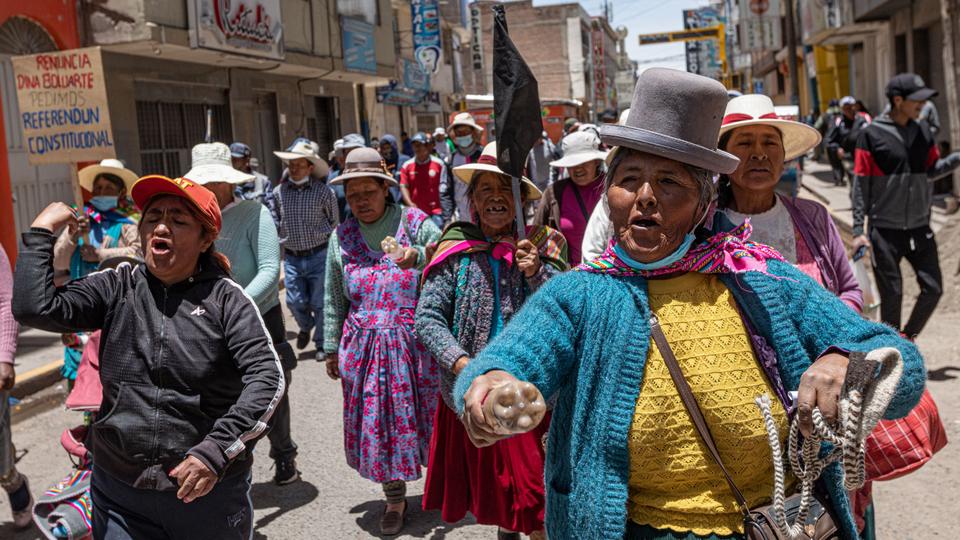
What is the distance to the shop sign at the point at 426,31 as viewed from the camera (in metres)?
31.2

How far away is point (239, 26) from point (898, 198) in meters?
11.8

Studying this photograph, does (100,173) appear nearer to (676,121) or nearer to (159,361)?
(159,361)

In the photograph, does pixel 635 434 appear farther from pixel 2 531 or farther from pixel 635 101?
pixel 2 531

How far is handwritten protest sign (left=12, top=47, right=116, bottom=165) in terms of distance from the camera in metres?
6.25

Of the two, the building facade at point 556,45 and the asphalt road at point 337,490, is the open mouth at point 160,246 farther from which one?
the building facade at point 556,45

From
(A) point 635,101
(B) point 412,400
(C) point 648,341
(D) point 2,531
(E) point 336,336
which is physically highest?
(A) point 635,101

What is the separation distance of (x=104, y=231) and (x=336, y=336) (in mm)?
1629

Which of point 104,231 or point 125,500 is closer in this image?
point 125,500

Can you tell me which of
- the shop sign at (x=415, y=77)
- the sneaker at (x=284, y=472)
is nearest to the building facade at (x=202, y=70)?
the sneaker at (x=284, y=472)

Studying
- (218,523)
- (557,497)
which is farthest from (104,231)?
(557,497)

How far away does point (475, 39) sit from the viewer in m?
45.3

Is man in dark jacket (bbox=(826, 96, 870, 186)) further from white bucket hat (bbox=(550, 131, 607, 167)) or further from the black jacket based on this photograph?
the black jacket

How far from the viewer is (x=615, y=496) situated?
7.19 ft

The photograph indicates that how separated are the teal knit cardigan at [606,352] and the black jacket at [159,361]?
3.97 feet
